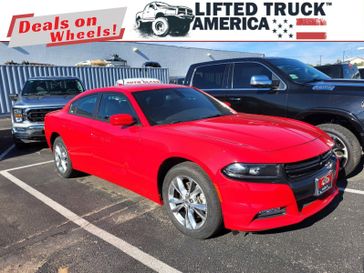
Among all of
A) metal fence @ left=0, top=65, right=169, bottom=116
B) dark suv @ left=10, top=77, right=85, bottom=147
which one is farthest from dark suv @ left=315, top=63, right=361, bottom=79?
metal fence @ left=0, top=65, right=169, bottom=116

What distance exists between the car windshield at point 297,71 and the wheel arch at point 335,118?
637 mm

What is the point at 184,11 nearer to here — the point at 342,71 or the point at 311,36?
the point at 311,36

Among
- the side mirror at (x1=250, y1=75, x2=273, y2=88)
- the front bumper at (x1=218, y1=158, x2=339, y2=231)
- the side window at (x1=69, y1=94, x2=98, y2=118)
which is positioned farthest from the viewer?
the side mirror at (x1=250, y1=75, x2=273, y2=88)

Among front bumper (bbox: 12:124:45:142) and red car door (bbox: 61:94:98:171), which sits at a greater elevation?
red car door (bbox: 61:94:98:171)

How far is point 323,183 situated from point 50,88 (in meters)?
7.50

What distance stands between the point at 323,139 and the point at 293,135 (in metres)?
0.43

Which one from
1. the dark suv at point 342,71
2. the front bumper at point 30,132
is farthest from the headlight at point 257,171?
the dark suv at point 342,71

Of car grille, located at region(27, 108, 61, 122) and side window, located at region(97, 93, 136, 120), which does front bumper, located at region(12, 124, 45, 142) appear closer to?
car grille, located at region(27, 108, 61, 122)

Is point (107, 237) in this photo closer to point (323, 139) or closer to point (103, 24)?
point (323, 139)

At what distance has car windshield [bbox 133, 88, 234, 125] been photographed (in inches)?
154

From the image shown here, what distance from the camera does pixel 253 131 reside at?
336cm

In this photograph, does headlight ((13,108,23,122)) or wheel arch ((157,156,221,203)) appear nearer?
wheel arch ((157,156,221,203))

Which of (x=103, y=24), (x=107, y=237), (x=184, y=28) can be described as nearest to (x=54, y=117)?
(x=107, y=237)

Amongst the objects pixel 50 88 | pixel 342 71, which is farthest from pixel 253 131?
pixel 342 71
